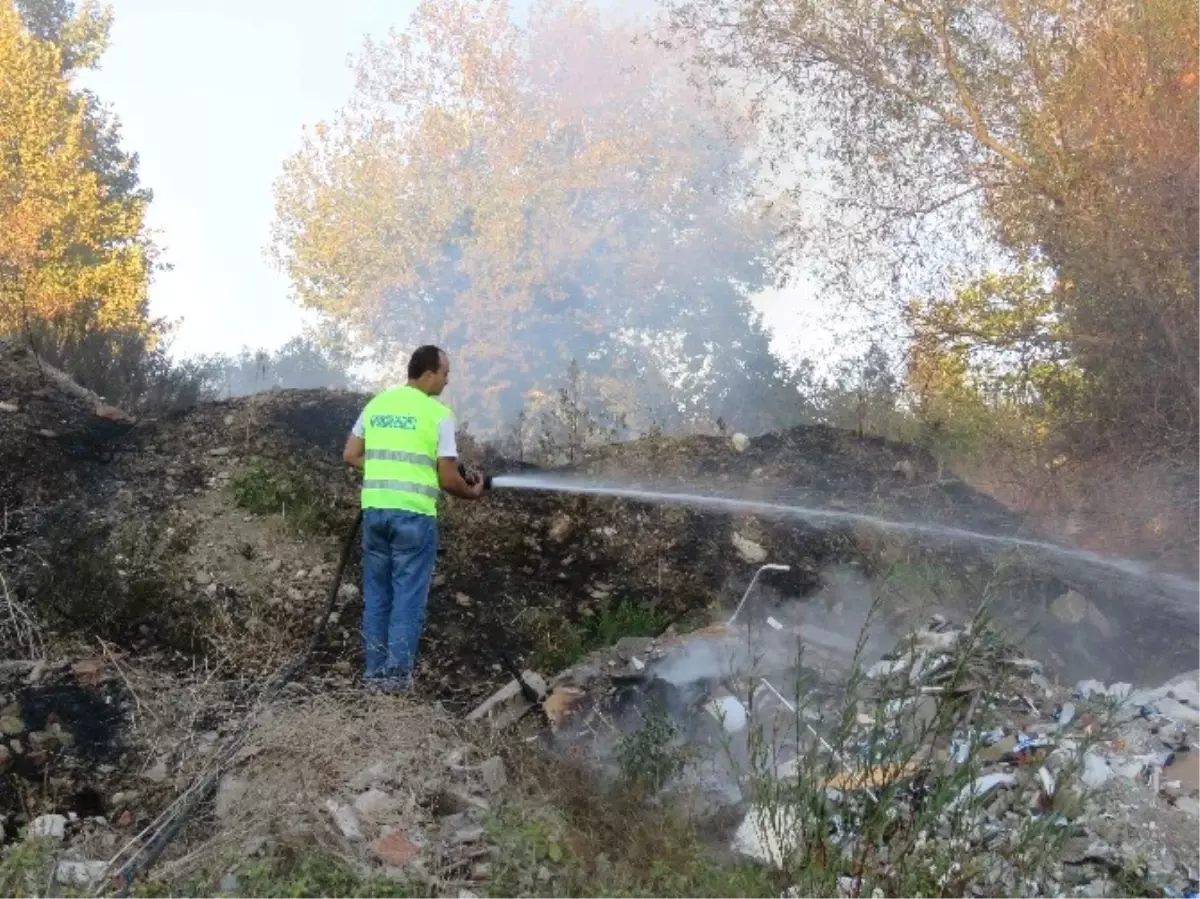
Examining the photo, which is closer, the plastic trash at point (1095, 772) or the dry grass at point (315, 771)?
the dry grass at point (315, 771)

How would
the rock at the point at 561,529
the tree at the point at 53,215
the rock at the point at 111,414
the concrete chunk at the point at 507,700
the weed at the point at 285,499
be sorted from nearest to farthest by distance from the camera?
the concrete chunk at the point at 507,700 → the weed at the point at 285,499 → the rock at the point at 561,529 → the rock at the point at 111,414 → the tree at the point at 53,215

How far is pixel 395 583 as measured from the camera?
5172 mm

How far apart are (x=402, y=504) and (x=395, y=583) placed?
0.40 meters

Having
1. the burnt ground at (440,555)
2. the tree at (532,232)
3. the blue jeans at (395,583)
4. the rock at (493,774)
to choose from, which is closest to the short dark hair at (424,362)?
the blue jeans at (395,583)

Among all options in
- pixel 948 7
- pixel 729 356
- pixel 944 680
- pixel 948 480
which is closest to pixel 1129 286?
pixel 948 480

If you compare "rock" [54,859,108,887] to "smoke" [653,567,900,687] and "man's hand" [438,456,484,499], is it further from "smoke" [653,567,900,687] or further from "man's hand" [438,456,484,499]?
"man's hand" [438,456,484,499]

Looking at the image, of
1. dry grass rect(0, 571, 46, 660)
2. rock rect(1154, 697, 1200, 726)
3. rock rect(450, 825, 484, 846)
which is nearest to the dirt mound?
dry grass rect(0, 571, 46, 660)

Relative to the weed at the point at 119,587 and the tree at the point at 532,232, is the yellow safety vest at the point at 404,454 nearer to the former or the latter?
the weed at the point at 119,587

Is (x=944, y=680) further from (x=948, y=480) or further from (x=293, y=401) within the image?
(x=293, y=401)

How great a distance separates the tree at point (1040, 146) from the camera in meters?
7.50

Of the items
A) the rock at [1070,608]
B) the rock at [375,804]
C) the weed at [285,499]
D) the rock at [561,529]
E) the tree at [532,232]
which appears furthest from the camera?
the tree at [532,232]

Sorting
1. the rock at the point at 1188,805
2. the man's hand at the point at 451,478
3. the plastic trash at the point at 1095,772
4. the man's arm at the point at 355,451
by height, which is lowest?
the rock at the point at 1188,805

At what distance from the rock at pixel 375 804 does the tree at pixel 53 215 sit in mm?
12173

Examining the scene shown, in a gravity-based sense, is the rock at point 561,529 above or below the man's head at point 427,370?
below
